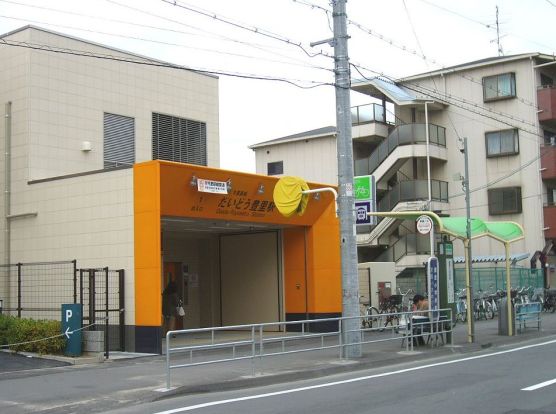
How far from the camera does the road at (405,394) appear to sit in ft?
31.2

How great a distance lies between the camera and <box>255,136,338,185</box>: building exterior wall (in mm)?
40656

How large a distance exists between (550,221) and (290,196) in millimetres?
23620

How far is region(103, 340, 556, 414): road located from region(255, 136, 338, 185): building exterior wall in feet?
88.5

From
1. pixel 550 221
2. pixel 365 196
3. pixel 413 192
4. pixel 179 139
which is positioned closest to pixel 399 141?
pixel 413 192

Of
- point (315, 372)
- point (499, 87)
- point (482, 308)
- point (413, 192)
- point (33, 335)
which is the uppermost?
point (499, 87)

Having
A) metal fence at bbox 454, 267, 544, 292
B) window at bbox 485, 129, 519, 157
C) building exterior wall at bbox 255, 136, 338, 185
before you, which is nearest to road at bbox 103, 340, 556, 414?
metal fence at bbox 454, 267, 544, 292

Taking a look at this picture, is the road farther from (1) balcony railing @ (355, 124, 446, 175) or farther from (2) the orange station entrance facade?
(1) balcony railing @ (355, 124, 446, 175)

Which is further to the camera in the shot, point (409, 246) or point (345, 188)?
point (409, 246)

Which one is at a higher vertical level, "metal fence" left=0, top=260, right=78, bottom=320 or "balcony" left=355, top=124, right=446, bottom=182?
"balcony" left=355, top=124, right=446, bottom=182

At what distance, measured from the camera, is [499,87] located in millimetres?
37375

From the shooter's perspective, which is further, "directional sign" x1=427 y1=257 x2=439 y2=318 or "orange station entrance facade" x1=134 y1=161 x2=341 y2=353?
"directional sign" x1=427 y1=257 x2=439 y2=318

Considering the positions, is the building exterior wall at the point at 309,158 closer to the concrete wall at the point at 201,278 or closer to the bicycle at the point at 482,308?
the bicycle at the point at 482,308

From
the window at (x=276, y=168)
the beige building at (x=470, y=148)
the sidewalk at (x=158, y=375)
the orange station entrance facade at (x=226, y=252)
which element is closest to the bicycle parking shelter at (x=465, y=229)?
the sidewalk at (x=158, y=375)

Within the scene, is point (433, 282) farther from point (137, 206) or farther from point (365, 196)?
point (137, 206)
